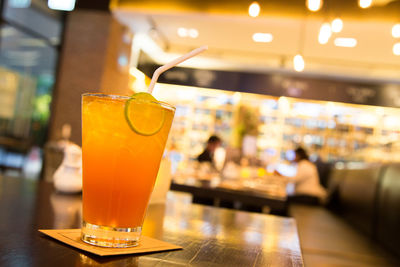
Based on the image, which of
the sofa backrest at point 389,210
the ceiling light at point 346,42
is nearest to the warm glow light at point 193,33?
the ceiling light at point 346,42

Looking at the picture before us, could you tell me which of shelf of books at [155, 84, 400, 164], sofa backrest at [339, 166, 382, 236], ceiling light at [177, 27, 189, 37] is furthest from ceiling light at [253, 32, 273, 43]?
sofa backrest at [339, 166, 382, 236]

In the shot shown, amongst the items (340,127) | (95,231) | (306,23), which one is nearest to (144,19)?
(306,23)

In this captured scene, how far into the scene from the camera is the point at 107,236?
56cm

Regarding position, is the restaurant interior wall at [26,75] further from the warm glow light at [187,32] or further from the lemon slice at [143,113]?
the lemon slice at [143,113]

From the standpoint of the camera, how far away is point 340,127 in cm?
1010

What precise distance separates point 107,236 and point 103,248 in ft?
0.07

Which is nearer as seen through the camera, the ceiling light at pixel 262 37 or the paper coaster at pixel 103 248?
the paper coaster at pixel 103 248

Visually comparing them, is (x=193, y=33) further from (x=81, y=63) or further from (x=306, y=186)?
(x=306, y=186)

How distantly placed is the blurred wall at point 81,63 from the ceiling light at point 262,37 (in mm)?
2564

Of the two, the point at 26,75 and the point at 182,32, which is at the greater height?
the point at 182,32

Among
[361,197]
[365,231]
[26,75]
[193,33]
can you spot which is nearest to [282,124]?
[193,33]

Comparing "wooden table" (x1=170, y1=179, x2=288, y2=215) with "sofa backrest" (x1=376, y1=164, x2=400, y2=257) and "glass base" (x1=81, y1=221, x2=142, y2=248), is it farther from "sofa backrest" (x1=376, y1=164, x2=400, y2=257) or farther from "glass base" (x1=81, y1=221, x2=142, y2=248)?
"glass base" (x1=81, y1=221, x2=142, y2=248)

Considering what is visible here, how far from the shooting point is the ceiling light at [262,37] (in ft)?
24.2

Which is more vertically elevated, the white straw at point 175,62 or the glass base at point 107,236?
the white straw at point 175,62
